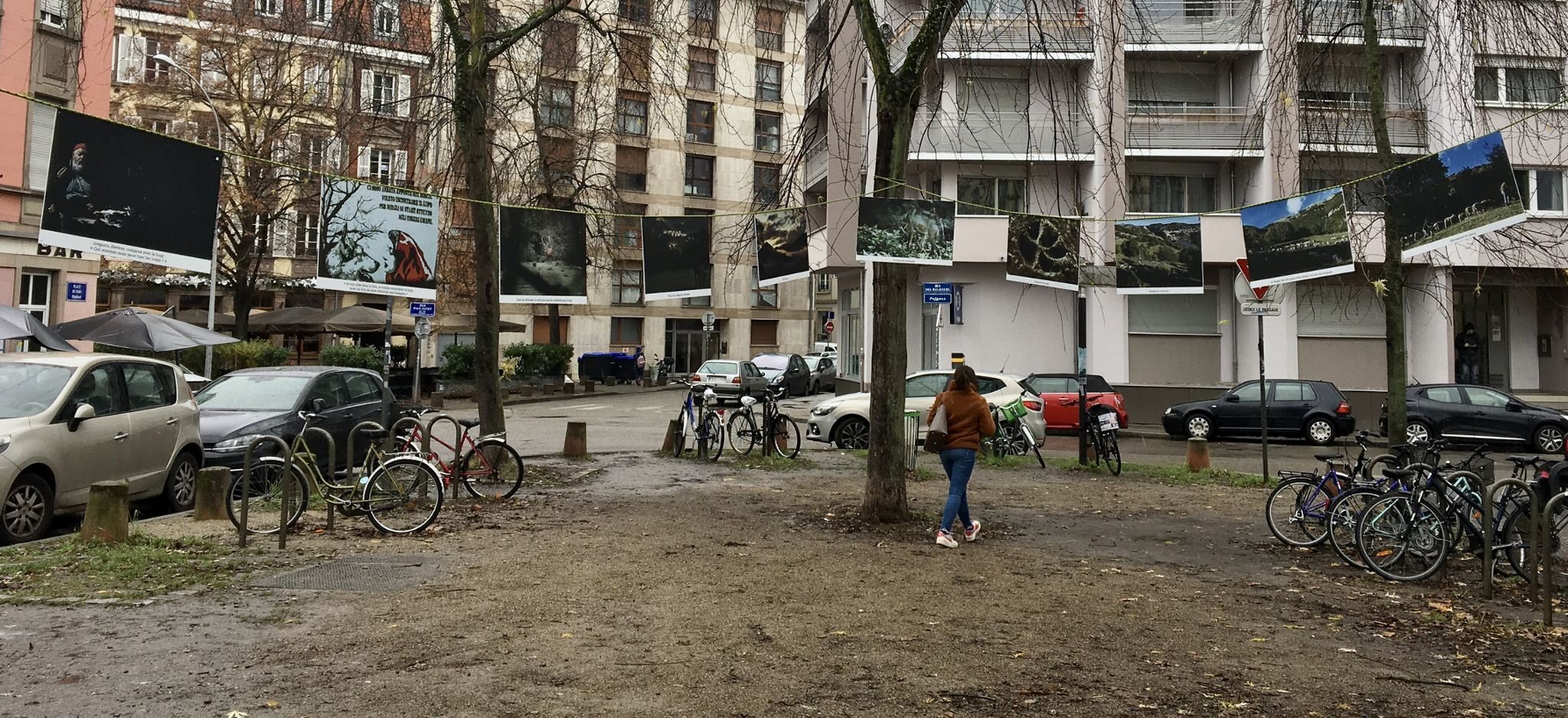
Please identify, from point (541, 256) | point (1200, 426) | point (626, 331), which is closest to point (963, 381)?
point (541, 256)

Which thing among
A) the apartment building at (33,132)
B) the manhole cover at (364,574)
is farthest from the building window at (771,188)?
the apartment building at (33,132)

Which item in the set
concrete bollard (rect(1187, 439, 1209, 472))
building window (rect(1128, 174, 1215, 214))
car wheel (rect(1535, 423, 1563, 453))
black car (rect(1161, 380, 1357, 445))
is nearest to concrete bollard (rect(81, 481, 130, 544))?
concrete bollard (rect(1187, 439, 1209, 472))

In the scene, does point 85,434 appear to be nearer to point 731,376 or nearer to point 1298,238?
point 1298,238

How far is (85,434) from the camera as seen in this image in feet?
30.9

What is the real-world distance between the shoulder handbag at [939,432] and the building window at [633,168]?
5013 centimetres

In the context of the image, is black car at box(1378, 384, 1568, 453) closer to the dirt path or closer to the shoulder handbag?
the dirt path

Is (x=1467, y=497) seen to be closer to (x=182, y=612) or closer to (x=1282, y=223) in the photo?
(x=1282, y=223)

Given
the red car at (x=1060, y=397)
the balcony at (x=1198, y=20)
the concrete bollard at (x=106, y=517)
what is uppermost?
the balcony at (x=1198, y=20)

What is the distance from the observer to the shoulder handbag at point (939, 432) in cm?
917

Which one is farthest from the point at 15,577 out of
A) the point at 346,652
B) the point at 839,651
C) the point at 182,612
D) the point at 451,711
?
the point at 839,651

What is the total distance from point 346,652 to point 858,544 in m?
4.59

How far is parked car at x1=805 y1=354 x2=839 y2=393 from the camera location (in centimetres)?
4224

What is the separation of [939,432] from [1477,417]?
17.3 meters

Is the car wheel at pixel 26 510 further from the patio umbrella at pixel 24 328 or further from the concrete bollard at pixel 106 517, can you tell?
the patio umbrella at pixel 24 328
